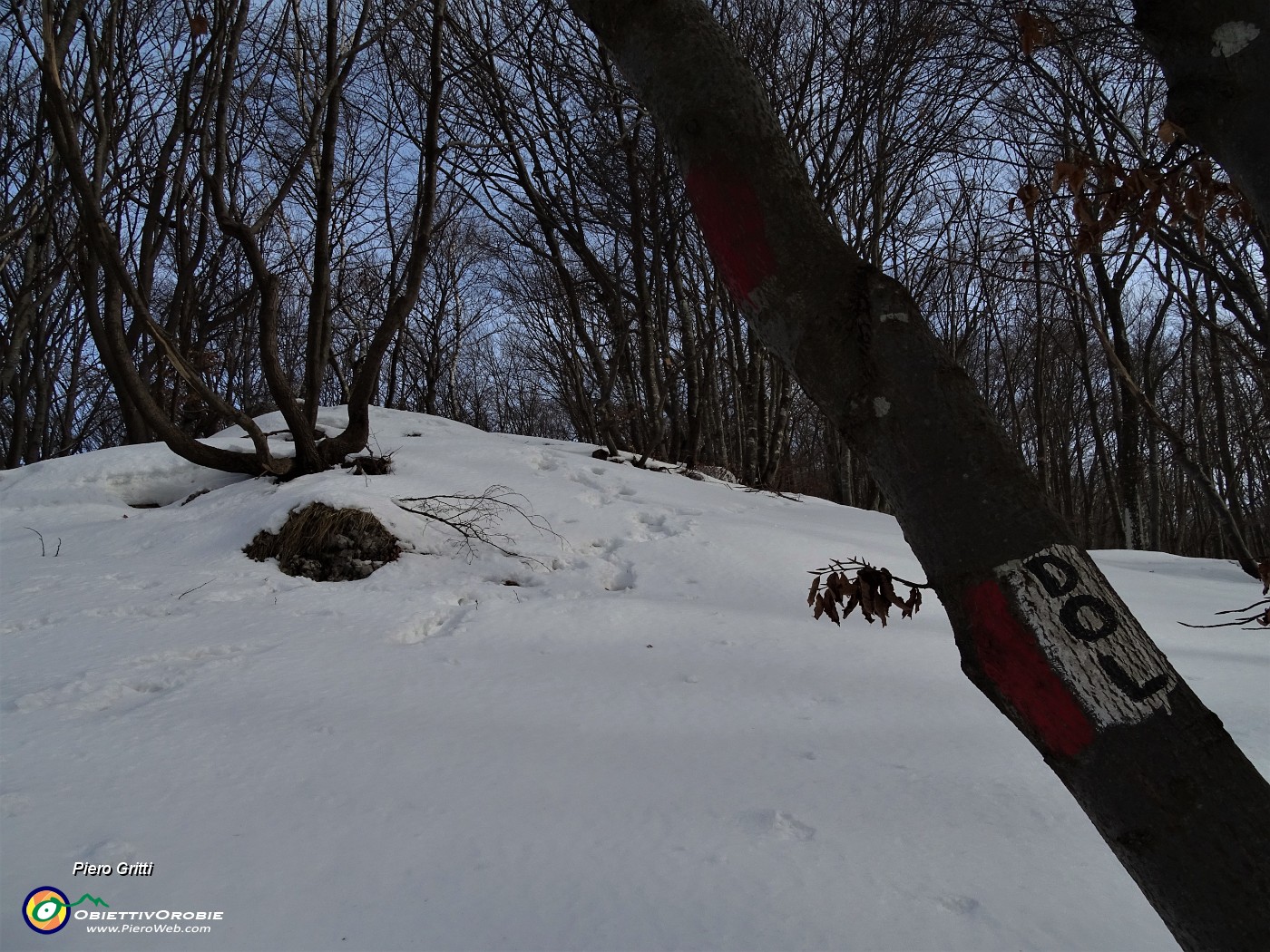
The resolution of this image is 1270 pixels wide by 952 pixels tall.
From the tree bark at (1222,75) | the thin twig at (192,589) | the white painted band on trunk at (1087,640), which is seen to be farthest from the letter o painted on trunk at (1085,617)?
the thin twig at (192,589)

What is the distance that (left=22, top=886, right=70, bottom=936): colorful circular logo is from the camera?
132cm

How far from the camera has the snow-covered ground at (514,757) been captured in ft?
4.74

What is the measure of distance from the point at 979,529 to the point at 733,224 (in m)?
0.51

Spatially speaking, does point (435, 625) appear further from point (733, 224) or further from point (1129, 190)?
point (1129, 190)

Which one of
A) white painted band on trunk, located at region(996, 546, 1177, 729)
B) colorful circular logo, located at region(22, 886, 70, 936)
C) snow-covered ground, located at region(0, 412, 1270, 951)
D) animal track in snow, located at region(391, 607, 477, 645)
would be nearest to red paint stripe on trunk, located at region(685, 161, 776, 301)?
white painted band on trunk, located at region(996, 546, 1177, 729)

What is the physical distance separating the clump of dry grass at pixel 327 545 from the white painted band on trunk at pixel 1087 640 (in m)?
3.61

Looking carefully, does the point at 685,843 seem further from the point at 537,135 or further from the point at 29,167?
the point at 29,167

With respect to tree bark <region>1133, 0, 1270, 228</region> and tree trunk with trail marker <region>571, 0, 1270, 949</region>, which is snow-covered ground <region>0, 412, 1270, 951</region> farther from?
tree bark <region>1133, 0, 1270, 228</region>

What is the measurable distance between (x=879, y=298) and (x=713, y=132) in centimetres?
33

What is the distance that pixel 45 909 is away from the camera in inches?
53.2

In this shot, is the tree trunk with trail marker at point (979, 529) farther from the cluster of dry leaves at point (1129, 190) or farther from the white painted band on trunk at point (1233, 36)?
the cluster of dry leaves at point (1129, 190)

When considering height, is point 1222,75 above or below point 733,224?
above

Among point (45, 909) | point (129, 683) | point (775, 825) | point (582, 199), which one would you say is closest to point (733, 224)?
point (775, 825)

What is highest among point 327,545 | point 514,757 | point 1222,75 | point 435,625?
point 1222,75
